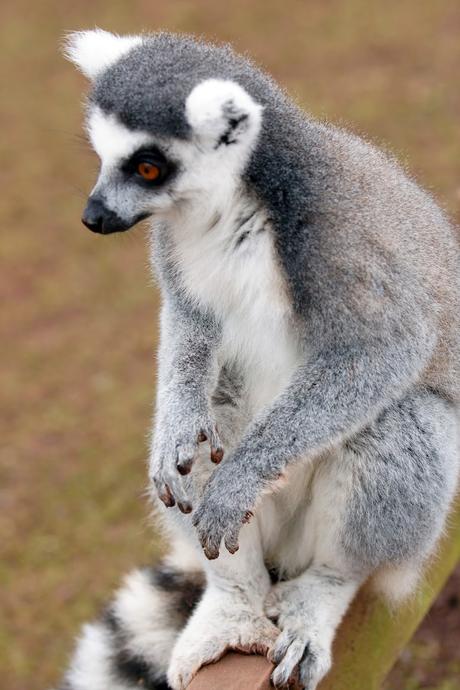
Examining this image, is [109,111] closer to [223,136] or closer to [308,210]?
[223,136]

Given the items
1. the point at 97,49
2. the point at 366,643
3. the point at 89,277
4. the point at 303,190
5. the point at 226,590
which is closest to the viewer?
the point at 303,190

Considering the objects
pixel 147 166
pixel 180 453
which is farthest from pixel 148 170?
pixel 180 453

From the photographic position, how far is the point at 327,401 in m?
3.23

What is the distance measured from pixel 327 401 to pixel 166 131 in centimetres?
92

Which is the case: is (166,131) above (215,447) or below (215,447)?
above

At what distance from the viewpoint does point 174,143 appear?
3.05m

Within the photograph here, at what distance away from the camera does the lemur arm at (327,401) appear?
3197mm

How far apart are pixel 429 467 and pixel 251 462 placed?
22.2 inches

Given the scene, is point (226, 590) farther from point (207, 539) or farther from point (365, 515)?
point (365, 515)

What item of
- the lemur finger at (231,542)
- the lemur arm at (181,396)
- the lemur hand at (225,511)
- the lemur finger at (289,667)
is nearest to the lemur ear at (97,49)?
the lemur arm at (181,396)

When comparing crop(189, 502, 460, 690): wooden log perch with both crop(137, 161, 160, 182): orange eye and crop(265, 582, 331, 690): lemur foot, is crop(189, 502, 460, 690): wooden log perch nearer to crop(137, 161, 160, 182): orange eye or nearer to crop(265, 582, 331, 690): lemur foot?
crop(265, 582, 331, 690): lemur foot

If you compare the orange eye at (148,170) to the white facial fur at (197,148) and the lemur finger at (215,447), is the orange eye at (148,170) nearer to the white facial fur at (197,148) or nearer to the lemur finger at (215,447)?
the white facial fur at (197,148)

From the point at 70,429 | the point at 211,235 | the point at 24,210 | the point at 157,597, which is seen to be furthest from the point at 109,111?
the point at 24,210

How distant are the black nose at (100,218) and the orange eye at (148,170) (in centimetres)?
14
